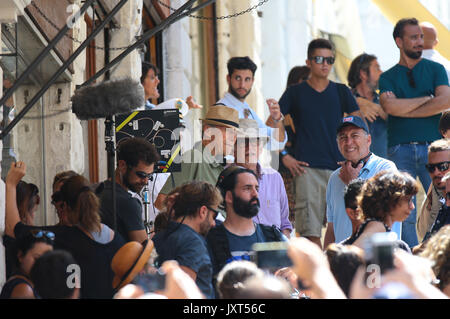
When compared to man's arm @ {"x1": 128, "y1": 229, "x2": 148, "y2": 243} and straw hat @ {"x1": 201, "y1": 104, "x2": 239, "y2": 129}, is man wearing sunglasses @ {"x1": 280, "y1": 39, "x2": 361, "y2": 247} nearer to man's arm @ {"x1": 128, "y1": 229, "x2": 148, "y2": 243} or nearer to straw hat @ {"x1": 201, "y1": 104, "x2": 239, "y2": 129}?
straw hat @ {"x1": 201, "y1": 104, "x2": 239, "y2": 129}

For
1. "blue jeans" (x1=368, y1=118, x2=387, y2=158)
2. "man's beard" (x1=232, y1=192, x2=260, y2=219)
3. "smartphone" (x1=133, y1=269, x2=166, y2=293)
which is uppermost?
"blue jeans" (x1=368, y1=118, x2=387, y2=158)

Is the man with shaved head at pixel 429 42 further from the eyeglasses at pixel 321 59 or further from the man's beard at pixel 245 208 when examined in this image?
the man's beard at pixel 245 208

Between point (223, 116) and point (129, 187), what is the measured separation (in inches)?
75.9

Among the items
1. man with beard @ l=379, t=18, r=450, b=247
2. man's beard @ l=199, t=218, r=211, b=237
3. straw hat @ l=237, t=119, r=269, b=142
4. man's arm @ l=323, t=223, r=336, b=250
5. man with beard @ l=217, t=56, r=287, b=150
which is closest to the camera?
man's beard @ l=199, t=218, r=211, b=237

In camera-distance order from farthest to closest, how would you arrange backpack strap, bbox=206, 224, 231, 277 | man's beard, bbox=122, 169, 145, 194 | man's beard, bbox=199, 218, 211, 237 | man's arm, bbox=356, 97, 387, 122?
man's arm, bbox=356, 97, 387, 122
man's beard, bbox=122, 169, 145, 194
man's beard, bbox=199, 218, 211, 237
backpack strap, bbox=206, 224, 231, 277

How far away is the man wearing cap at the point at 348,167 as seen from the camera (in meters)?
7.82

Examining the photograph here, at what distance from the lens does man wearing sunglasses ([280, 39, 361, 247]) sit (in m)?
9.28

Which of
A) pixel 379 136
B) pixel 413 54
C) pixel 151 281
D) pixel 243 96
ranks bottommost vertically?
pixel 151 281

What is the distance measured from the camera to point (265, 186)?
8.26m

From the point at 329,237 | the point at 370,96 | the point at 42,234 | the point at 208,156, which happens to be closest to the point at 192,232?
the point at 42,234

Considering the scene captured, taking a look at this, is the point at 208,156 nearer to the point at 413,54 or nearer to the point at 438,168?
the point at 438,168

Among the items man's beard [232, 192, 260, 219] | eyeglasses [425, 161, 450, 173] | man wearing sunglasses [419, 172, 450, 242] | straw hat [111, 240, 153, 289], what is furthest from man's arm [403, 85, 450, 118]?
straw hat [111, 240, 153, 289]
